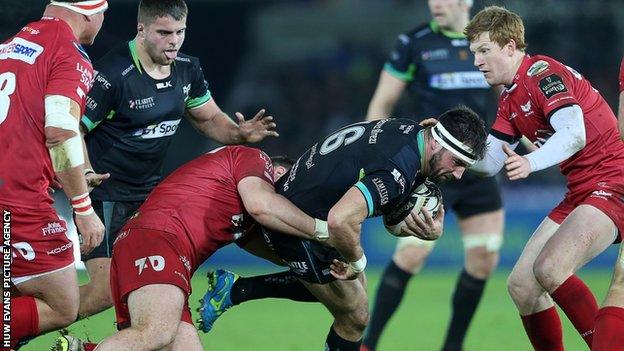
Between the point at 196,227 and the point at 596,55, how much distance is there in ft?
39.6

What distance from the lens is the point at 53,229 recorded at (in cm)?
591

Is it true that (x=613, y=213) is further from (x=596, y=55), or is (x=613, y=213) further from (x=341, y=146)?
(x=596, y=55)

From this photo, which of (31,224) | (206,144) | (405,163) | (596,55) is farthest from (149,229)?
(596,55)

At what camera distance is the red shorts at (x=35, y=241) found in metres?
5.79

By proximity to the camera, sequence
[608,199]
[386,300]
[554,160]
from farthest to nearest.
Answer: [386,300] → [608,199] → [554,160]

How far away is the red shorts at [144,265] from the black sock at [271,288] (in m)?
0.93

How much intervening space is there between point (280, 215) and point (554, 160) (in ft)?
5.24

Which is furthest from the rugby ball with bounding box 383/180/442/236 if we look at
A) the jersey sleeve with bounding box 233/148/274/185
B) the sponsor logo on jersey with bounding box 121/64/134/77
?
the sponsor logo on jersey with bounding box 121/64/134/77

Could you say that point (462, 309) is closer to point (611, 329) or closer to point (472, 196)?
point (472, 196)

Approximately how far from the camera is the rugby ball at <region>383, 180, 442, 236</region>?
6.00 meters

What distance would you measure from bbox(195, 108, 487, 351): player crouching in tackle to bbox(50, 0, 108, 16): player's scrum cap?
140cm

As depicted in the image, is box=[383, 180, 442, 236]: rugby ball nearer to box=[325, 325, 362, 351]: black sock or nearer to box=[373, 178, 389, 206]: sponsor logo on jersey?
box=[373, 178, 389, 206]: sponsor logo on jersey

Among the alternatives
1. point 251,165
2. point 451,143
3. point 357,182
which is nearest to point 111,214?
point 251,165

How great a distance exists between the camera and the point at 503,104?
6.70m
